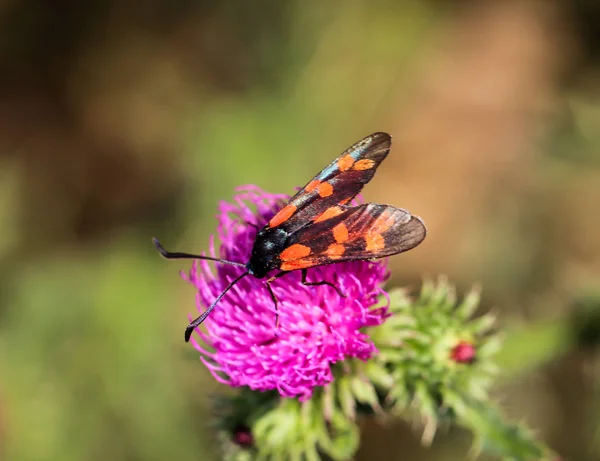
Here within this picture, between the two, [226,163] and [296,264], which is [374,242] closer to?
[296,264]

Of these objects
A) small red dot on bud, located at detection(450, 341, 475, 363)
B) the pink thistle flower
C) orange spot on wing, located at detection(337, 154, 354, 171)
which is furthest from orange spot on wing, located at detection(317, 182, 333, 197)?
small red dot on bud, located at detection(450, 341, 475, 363)

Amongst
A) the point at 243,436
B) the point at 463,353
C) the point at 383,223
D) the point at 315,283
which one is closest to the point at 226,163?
the point at 243,436

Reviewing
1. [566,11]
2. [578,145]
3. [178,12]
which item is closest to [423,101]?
[566,11]

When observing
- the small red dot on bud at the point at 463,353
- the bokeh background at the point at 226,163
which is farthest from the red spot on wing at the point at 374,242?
the bokeh background at the point at 226,163

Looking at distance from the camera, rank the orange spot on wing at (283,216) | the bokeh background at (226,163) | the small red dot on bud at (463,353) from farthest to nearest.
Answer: the bokeh background at (226,163), the small red dot on bud at (463,353), the orange spot on wing at (283,216)

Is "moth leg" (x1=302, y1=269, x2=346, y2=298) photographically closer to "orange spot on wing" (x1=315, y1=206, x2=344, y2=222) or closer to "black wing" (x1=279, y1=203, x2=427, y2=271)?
"black wing" (x1=279, y1=203, x2=427, y2=271)

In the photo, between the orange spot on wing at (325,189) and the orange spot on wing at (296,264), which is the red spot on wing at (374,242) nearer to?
the orange spot on wing at (296,264)
